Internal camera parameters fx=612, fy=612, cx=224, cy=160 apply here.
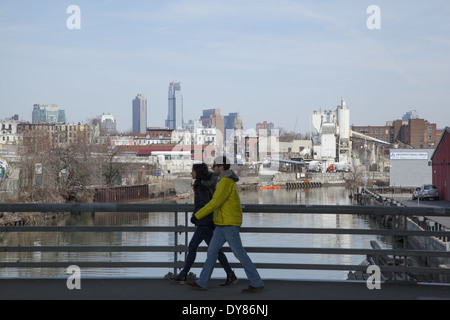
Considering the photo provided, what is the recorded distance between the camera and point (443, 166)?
59.8 m

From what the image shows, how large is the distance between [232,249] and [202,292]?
2.58 feet

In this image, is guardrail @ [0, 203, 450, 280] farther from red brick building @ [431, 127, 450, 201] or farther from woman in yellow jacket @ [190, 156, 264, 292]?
red brick building @ [431, 127, 450, 201]

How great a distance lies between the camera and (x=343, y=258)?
106 ft

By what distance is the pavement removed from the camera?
8836mm

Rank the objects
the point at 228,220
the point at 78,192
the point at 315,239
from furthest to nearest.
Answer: the point at 78,192 < the point at 315,239 < the point at 228,220

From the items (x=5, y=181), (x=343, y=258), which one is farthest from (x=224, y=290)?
(x=5, y=181)

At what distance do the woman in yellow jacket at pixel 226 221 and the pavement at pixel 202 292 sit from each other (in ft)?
0.81

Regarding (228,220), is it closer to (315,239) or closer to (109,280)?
(109,280)

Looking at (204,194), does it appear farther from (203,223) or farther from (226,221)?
(226,221)

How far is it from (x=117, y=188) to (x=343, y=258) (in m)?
53.2

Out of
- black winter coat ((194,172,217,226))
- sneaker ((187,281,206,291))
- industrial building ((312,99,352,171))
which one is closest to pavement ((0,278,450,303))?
sneaker ((187,281,206,291))

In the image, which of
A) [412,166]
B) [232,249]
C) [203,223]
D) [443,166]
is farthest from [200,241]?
[412,166]

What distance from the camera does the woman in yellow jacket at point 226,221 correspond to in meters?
9.17
